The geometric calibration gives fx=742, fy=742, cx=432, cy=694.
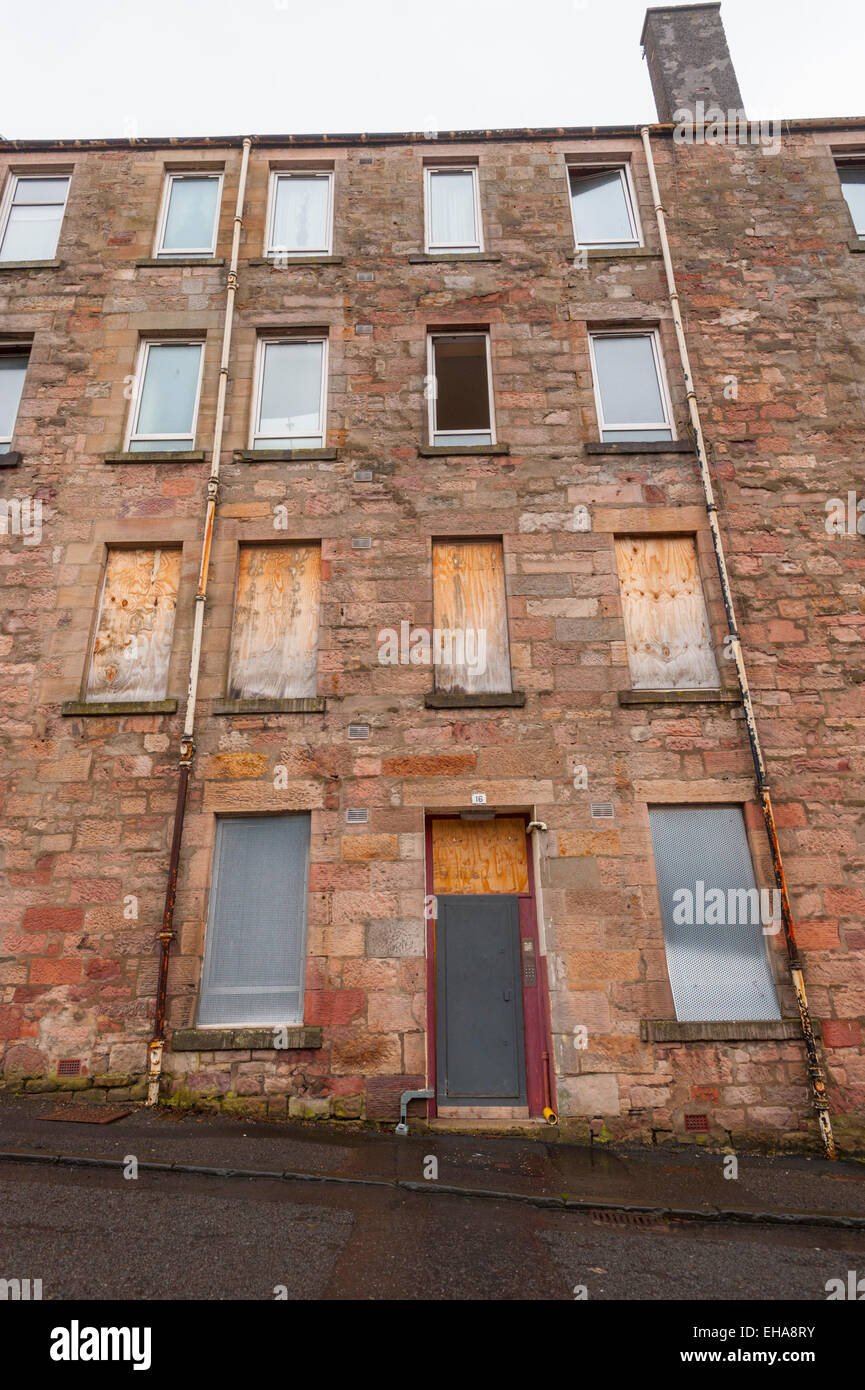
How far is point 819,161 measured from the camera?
10.9 m

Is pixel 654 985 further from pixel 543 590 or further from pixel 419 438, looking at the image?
pixel 419 438

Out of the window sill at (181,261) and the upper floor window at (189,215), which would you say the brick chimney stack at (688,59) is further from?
the window sill at (181,261)

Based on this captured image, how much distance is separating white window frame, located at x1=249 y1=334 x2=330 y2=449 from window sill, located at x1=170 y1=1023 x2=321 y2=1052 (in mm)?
6706

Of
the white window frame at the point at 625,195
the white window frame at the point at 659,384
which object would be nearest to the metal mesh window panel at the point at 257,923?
the white window frame at the point at 659,384

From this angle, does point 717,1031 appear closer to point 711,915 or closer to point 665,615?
point 711,915

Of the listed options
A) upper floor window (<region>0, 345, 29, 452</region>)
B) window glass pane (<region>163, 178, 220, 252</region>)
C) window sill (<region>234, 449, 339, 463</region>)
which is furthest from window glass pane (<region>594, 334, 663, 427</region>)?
upper floor window (<region>0, 345, 29, 452</region>)

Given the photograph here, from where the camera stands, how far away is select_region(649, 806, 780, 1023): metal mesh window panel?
7211 mm

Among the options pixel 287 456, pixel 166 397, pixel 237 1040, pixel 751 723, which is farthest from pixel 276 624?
pixel 751 723

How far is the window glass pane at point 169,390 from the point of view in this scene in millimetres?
9625

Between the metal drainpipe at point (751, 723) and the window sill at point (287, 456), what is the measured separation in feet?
14.8

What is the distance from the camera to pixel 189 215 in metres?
10.9

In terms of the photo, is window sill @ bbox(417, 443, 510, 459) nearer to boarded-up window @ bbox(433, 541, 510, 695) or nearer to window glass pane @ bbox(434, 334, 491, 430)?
window glass pane @ bbox(434, 334, 491, 430)

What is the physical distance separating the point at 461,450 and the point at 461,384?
1.40 meters
